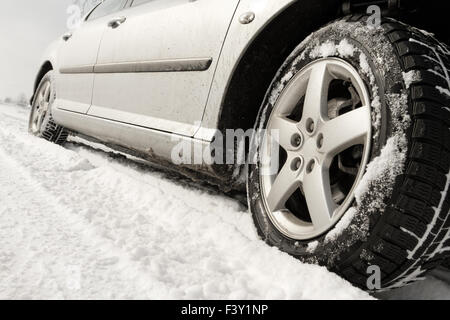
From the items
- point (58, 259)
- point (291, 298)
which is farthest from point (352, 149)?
point (58, 259)

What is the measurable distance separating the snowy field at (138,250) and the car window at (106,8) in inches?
59.1

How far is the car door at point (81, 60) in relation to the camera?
280 cm

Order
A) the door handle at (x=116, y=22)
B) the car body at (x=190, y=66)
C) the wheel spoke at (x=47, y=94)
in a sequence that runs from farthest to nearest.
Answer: the wheel spoke at (x=47, y=94) < the door handle at (x=116, y=22) < the car body at (x=190, y=66)

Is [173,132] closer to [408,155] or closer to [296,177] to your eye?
[296,177]

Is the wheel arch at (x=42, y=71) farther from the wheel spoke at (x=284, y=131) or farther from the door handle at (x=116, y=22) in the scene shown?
the wheel spoke at (x=284, y=131)

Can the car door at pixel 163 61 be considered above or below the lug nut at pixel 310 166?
above

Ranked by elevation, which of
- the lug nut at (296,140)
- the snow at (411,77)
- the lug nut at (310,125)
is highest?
the snow at (411,77)

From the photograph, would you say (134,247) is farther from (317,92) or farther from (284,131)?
(317,92)

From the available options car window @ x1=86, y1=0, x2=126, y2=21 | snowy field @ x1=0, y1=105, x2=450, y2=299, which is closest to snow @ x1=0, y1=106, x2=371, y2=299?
snowy field @ x1=0, y1=105, x2=450, y2=299

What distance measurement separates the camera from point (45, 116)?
12.0 ft

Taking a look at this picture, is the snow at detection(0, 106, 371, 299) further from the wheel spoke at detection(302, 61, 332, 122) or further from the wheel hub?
the wheel spoke at detection(302, 61, 332, 122)

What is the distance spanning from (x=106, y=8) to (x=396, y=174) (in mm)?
2962

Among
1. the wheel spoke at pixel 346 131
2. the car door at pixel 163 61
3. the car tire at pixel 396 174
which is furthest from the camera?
the car door at pixel 163 61

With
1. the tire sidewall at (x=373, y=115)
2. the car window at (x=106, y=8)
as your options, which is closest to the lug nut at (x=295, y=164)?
the tire sidewall at (x=373, y=115)
